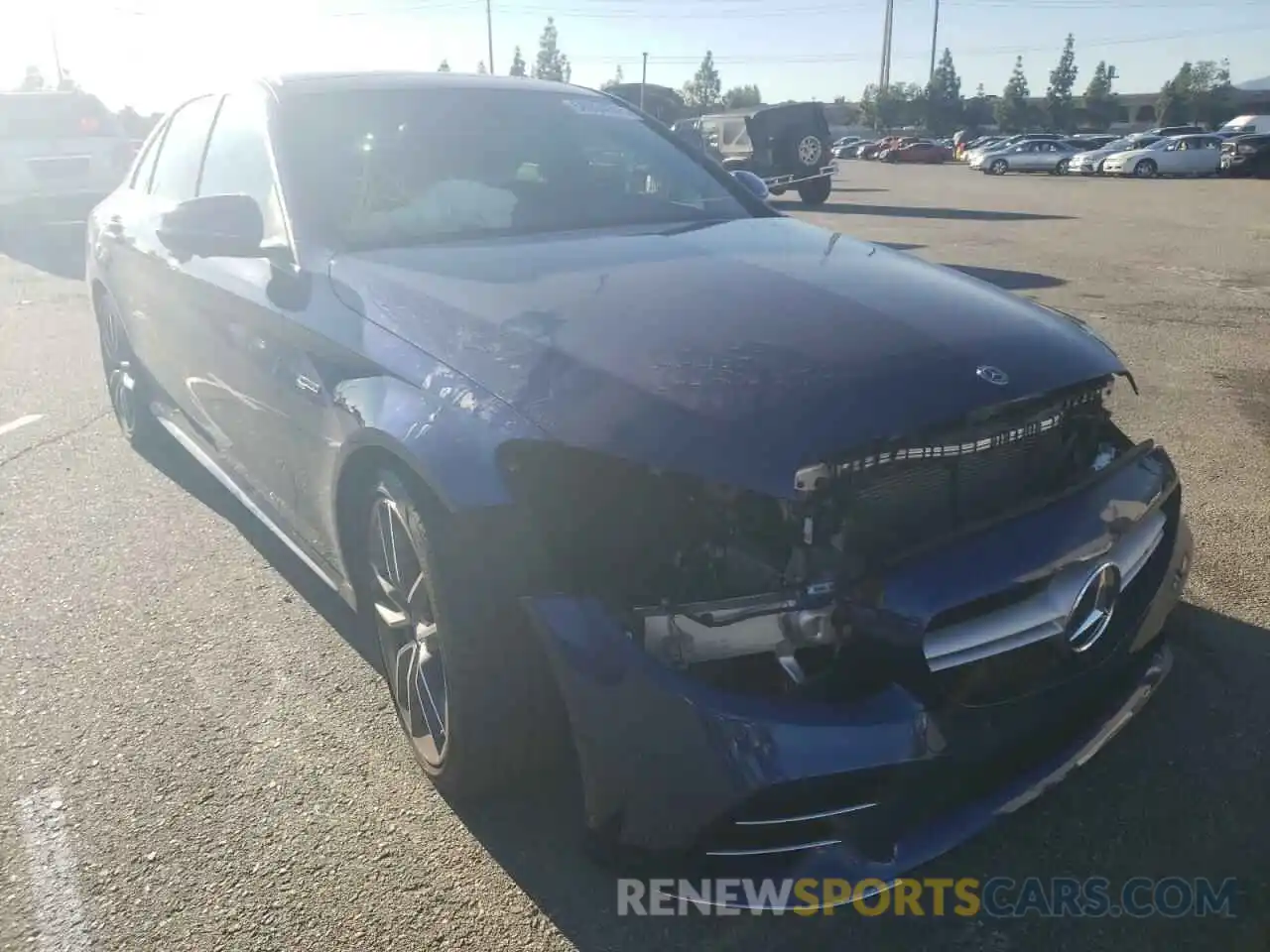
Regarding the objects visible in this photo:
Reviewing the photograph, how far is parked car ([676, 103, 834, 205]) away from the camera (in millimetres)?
19531

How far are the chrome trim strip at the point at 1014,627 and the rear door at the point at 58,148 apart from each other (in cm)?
1267

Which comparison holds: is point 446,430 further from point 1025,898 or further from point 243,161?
point 243,161

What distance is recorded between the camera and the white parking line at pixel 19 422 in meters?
5.48

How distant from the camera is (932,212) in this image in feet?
60.1

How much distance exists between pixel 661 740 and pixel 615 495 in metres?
0.45

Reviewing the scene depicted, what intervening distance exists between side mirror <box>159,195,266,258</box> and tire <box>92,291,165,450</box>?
1.86 meters

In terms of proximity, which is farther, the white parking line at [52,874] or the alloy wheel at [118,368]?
the alloy wheel at [118,368]

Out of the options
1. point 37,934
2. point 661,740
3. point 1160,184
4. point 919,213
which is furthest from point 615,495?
point 1160,184

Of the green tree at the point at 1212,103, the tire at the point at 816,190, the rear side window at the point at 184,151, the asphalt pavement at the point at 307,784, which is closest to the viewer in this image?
the asphalt pavement at the point at 307,784

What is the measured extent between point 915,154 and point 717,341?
57.5 meters

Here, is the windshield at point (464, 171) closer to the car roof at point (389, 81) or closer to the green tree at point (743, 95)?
the car roof at point (389, 81)

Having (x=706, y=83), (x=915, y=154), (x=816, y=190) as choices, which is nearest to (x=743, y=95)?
(x=706, y=83)

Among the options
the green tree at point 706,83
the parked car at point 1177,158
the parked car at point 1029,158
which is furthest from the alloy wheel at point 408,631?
the green tree at point 706,83

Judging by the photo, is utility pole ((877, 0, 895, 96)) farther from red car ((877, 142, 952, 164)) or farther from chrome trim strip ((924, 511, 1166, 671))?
chrome trim strip ((924, 511, 1166, 671))
